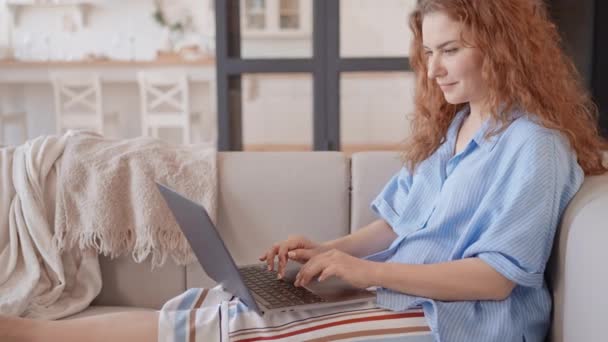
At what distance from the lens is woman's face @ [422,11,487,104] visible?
141cm

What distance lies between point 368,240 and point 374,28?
176 cm

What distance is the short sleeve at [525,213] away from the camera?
128cm

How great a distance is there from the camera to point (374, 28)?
3.25 m

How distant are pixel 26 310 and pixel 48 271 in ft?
0.47

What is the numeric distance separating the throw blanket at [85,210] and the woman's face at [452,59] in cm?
72

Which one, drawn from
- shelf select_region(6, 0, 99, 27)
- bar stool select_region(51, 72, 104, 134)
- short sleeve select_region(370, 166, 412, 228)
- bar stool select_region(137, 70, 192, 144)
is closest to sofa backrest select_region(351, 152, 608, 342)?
short sleeve select_region(370, 166, 412, 228)

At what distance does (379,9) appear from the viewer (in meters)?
3.30

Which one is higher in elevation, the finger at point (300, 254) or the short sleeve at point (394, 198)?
the short sleeve at point (394, 198)

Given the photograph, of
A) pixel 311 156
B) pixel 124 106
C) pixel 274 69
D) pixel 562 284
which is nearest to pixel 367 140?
pixel 274 69

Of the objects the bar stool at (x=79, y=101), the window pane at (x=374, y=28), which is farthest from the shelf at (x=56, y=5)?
the window pane at (x=374, y=28)

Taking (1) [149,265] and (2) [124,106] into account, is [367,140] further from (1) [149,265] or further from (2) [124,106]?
(2) [124,106]

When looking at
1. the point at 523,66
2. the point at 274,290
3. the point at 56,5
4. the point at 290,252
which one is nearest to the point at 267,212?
the point at 290,252

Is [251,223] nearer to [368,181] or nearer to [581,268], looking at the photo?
[368,181]

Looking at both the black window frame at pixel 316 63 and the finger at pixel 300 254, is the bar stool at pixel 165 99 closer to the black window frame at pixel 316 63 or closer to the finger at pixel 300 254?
the black window frame at pixel 316 63
